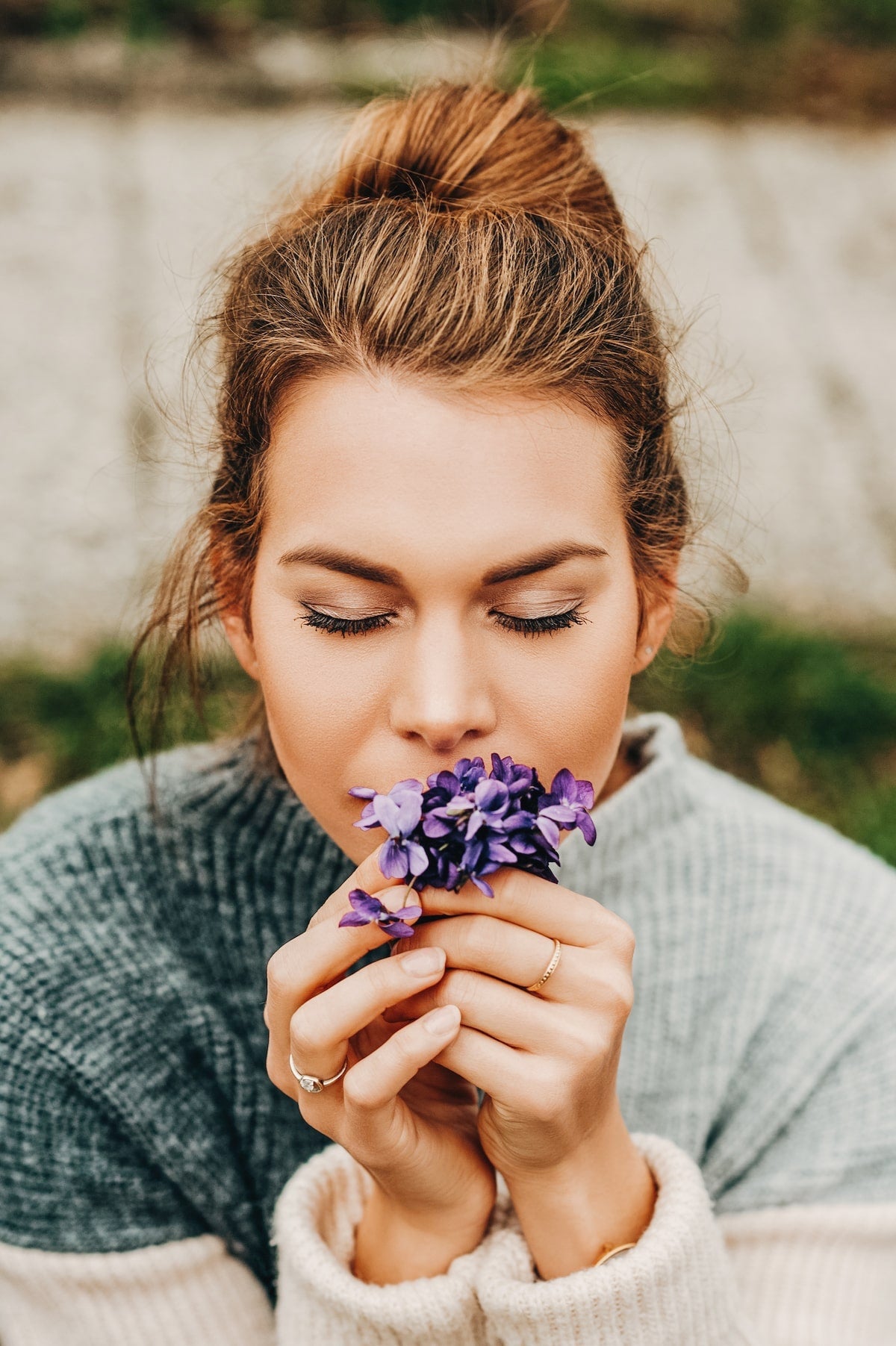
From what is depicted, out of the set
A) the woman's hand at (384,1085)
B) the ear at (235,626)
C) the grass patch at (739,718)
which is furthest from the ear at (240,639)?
the grass patch at (739,718)

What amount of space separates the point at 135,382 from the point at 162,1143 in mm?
2998

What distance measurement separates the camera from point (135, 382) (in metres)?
4.45

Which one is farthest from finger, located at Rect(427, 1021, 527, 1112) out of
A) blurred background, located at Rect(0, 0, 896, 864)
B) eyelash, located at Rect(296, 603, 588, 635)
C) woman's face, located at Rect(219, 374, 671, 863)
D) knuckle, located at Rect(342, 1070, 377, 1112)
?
A: blurred background, located at Rect(0, 0, 896, 864)

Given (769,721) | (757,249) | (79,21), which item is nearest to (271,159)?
(79,21)

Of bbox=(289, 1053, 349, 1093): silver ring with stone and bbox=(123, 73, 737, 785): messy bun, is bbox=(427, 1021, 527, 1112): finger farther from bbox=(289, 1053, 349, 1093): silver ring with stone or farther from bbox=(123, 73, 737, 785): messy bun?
bbox=(123, 73, 737, 785): messy bun

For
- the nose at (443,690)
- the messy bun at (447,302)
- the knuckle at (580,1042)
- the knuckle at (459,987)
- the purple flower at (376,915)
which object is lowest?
the knuckle at (580,1042)

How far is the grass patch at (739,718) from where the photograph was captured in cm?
361

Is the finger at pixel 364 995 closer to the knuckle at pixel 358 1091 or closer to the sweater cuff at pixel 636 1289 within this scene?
the knuckle at pixel 358 1091

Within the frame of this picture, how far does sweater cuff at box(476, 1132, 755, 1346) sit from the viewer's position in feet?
5.83

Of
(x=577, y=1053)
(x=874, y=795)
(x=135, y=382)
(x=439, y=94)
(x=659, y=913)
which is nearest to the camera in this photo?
(x=577, y=1053)

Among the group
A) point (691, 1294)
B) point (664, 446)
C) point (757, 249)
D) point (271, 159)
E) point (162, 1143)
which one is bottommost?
point (691, 1294)

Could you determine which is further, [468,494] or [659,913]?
[659,913]

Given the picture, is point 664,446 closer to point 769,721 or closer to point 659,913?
point 659,913

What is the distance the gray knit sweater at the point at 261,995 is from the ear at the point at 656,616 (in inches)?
14.6
